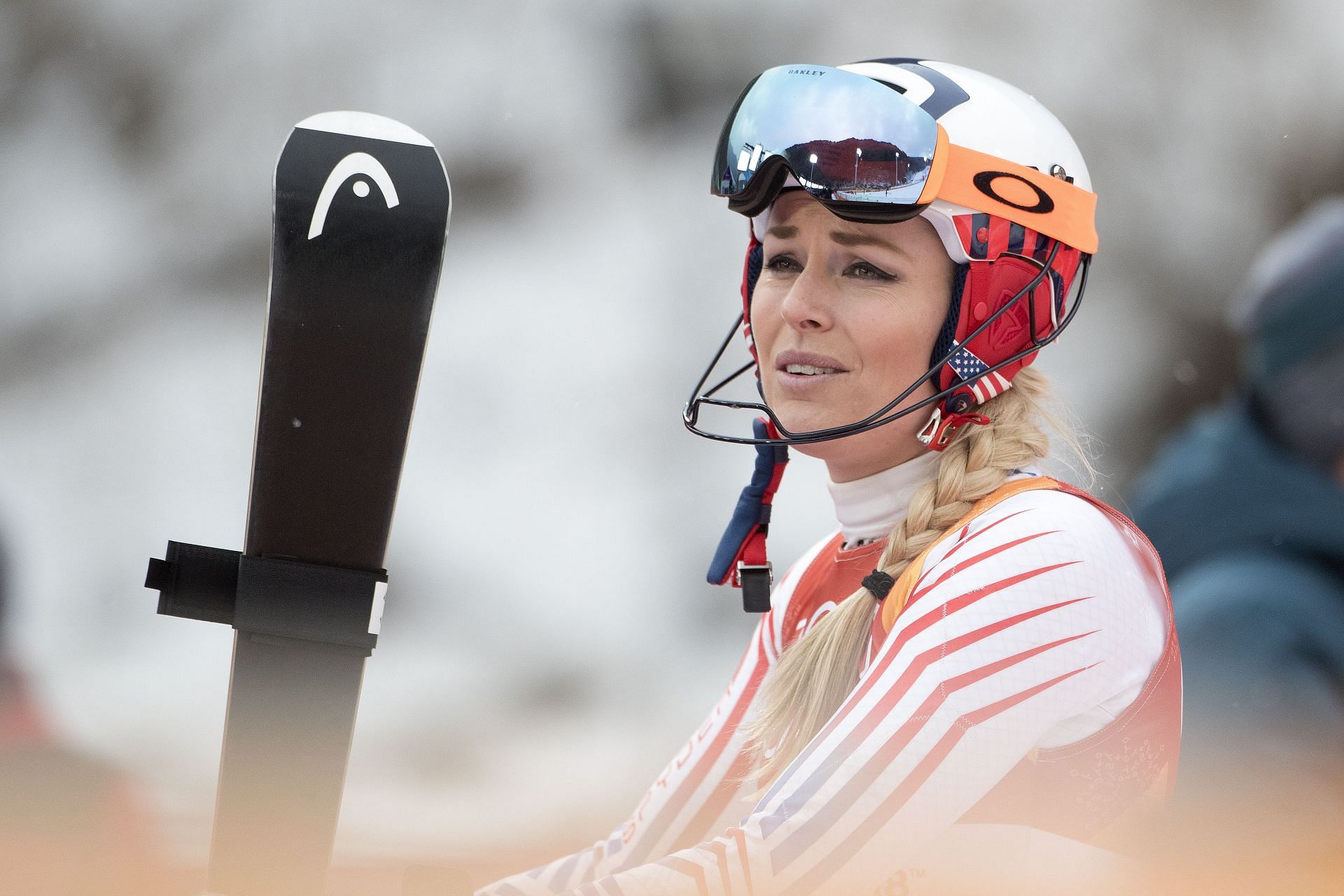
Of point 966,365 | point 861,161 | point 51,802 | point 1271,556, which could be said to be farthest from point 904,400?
point 51,802

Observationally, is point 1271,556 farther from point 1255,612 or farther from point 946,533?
point 946,533

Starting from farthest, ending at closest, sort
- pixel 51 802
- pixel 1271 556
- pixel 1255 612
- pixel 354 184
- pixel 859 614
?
pixel 1271 556 → pixel 1255 612 → pixel 51 802 → pixel 859 614 → pixel 354 184

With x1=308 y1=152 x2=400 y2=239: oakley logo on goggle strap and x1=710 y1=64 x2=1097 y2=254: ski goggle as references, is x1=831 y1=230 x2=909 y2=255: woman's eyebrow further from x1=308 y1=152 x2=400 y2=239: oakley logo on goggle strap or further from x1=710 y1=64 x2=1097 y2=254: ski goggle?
x1=308 y1=152 x2=400 y2=239: oakley logo on goggle strap

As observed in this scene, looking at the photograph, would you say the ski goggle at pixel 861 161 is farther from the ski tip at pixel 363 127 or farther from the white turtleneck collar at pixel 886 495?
the ski tip at pixel 363 127

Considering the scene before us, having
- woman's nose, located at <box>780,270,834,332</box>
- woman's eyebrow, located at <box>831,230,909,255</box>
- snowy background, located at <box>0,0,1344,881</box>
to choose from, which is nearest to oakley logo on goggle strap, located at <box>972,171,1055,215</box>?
woman's eyebrow, located at <box>831,230,909,255</box>

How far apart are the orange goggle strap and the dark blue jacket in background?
99 centimetres

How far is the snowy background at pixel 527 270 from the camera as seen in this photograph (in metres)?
8.54

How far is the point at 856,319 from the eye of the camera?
2131 millimetres

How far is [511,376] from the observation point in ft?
29.7

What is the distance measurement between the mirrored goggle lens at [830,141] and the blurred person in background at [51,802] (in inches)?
50.1

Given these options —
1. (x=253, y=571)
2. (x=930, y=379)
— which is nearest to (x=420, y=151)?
(x=253, y=571)

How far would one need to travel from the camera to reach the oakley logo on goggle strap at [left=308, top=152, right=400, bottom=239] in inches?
75.1

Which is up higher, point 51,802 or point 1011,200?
point 1011,200

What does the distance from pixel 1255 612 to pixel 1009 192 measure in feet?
4.29
